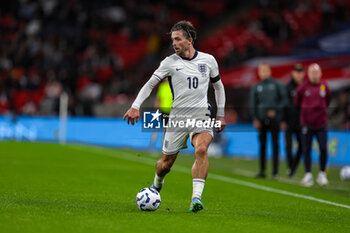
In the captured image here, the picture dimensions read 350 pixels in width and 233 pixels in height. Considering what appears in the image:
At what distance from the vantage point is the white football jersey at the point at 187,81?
7.10 meters

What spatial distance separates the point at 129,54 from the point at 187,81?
22.7 metres

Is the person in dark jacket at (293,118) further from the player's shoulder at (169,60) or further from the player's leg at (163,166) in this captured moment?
the player's shoulder at (169,60)

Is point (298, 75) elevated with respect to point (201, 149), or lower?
elevated

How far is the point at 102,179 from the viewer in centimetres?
1055

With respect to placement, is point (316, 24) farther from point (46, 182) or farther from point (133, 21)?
point (46, 182)

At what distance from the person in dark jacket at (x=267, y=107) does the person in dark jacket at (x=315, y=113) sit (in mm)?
833

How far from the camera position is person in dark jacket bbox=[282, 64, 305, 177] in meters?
12.9

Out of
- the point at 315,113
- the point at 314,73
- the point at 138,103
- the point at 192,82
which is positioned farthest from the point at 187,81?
the point at 315,113

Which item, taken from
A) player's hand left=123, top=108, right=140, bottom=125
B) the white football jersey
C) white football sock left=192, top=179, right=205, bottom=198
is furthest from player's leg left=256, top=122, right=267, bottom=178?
player's hand left=123, top=108, right=140, bottom=125

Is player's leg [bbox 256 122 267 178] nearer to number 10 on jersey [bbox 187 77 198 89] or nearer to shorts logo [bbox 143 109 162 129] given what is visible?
shorts logo [bbox 143 109 162 129]

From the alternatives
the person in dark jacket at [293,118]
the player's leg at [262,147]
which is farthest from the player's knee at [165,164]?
the person in dark jacket at [293,118]

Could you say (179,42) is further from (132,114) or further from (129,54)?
(129,54)

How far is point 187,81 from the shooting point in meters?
7.12

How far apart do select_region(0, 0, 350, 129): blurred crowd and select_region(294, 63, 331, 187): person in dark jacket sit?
36.4 ft
